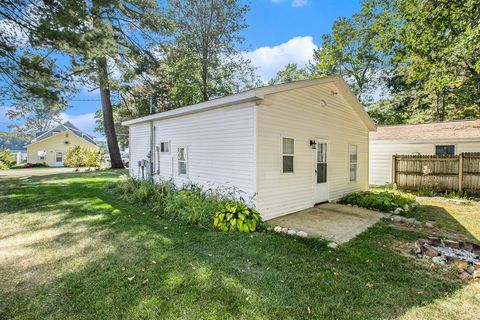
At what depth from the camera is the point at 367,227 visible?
5.46m

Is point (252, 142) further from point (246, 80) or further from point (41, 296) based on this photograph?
point (246, 80)

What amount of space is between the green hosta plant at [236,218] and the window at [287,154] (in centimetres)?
159

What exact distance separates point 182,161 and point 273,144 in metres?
3.55

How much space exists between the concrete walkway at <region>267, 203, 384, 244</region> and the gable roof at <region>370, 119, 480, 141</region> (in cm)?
760

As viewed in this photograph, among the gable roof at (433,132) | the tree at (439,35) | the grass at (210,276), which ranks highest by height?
the tree at (439,35)

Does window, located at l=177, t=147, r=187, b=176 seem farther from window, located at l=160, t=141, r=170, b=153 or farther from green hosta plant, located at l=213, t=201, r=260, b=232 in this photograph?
green hosta plant, located at l=213, t=201, r=260, b=232

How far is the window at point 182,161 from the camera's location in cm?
793

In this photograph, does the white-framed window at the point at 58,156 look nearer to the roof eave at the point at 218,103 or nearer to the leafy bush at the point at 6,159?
the leafy bush at the point at 6,159

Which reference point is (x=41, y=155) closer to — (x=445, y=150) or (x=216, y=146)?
(x=216, y=146)

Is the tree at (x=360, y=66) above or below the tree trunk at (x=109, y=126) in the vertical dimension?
above

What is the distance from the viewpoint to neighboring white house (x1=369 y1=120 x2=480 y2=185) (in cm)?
1099

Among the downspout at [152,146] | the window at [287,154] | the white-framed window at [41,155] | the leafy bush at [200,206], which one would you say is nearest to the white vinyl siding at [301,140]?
the window at [287,154]

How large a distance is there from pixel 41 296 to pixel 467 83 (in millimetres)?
22915

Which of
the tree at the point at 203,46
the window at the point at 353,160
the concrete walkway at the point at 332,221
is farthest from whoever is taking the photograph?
the tree at the point at 203,46
